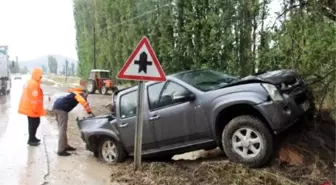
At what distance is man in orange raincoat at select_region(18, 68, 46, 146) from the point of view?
9.91 m

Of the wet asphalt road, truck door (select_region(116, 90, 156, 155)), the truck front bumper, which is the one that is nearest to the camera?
the truck front bumper

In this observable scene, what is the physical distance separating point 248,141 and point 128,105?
2.60 meters

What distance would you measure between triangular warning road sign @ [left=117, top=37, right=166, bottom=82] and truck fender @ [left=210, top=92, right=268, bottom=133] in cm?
95

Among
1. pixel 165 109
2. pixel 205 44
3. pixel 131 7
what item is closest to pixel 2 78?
→ pixel 131 7

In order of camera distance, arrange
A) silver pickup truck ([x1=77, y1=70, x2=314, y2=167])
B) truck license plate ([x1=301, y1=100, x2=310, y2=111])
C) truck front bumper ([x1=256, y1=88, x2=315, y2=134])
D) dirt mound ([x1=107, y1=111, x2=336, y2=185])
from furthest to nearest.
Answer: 1. truck license plate ([x1=301, y1=100, x2=310, y2=111])
2. silver pickup truck ([x1=77, y1=70, x2=314, y2=167])
3. truck front bumper ([x1=256, y1=88, x2=315, y2=134])
4. dirt mound ([x1=107, y1=111, x2=336, y2=185])

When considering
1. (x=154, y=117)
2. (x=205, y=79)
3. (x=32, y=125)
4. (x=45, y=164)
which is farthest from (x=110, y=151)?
(x=32, y=125)

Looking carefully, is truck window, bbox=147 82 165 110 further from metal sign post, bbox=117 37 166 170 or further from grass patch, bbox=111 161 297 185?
grass patch, bbox=111 161 297 185

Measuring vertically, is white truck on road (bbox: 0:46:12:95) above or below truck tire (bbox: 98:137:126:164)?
above

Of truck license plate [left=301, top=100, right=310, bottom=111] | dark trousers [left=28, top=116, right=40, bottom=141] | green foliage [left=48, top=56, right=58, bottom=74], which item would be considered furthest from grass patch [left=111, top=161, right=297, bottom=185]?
green foliage [left=48, top=56, right=58, bottom=74]

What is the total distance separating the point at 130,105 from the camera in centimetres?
773

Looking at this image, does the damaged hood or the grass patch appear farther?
the damaged hood

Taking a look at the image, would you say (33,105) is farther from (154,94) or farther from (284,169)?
(284,169)

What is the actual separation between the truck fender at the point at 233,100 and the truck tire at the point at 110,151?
7.74 feet

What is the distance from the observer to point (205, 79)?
7117 mm
